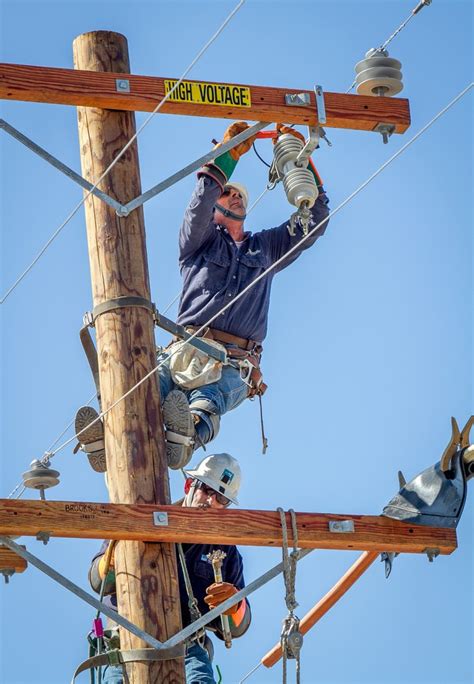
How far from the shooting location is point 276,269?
42.4ft

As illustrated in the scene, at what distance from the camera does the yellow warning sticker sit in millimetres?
11445

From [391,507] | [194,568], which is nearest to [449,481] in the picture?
[391,507]

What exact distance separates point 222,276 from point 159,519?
7.33ft

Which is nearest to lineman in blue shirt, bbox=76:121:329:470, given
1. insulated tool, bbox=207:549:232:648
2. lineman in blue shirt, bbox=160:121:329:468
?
lineman in blue shirt, bbox=160:121:329:468

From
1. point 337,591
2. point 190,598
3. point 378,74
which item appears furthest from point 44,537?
point 378,74

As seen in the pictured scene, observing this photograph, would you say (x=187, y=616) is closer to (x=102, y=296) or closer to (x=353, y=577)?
(x=353, y=577)

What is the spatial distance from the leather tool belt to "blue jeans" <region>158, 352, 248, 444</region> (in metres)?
0.07

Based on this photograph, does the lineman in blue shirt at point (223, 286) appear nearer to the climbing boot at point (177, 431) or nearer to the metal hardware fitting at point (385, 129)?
the climbing boot at point (177, 431)

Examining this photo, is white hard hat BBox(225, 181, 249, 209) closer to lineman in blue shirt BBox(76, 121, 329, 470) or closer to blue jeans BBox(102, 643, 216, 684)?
lineman in blue shirt BBox(76, 121, 329, 470)

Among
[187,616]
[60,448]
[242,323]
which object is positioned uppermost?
[242,323]

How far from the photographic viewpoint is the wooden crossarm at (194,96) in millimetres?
11234

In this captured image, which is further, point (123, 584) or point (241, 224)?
point (241, 224)

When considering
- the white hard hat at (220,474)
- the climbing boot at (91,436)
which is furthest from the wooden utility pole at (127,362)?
the white hard hat at (220,474)

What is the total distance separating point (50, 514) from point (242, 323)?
2369 millimetres
